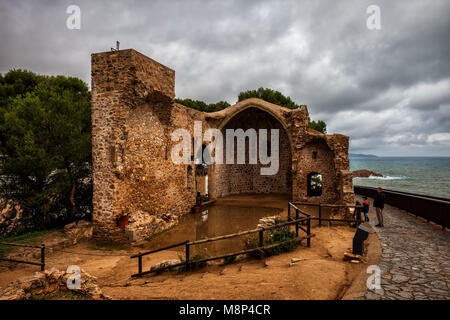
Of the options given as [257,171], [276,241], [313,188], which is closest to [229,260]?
[276,241]

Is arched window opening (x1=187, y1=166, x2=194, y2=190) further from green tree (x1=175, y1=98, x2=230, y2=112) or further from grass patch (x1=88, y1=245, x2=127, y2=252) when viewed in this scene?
green tree (x1=175, y1=98, x2=230, y2=112)

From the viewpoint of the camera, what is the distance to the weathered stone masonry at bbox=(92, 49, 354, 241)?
983cm

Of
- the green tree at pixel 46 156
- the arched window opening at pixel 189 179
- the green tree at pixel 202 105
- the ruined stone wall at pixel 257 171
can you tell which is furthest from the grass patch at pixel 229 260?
the green tree at pixel 202 105

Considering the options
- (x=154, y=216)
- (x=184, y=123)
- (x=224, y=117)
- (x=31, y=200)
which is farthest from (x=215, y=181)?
(x=31, y=200)

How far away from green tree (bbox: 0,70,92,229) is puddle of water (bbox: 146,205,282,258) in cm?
479

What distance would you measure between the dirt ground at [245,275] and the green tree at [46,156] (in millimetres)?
3331

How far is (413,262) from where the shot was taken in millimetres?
5680

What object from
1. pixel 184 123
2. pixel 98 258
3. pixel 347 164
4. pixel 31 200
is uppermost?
pixel 184 123

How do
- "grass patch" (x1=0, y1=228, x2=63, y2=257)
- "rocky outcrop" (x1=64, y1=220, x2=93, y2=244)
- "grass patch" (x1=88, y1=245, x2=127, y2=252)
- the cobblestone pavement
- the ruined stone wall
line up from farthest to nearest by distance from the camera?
the ruined stone wall < "rocky outcrop" (x1=64, y1=220, x2=93, y2=244) < "grass patch" (x1=88, y1=245, x2=127, y2=252) < "grass patch" (x1=0, y1=228, x2=63, y2=257) < the cobblestone pavement

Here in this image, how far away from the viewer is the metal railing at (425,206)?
8.46m

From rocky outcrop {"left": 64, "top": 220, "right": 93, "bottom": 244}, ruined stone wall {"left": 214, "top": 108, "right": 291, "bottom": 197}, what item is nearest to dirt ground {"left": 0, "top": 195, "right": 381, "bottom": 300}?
rocky outcrop {"left": 64, "top": 220, "right": 93, "bottom": 244}

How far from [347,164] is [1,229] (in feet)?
57.1
